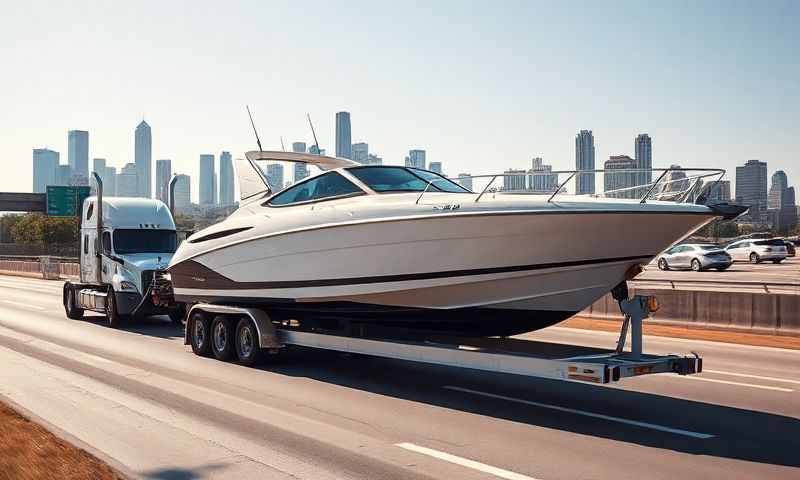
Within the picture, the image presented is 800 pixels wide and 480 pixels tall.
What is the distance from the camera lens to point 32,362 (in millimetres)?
12914

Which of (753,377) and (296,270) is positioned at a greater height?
(296,270)

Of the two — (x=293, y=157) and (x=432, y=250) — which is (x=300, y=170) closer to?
(x=293, y=157)

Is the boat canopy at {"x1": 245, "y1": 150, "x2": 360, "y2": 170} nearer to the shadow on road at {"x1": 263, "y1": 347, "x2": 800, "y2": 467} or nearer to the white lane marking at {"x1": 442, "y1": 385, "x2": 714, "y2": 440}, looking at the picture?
the shadow on road at {"x1": 263, "y1": 347, "x2": 800, "y2": 467}

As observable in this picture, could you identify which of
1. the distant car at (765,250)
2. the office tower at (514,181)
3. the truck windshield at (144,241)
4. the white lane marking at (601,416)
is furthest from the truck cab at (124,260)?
the distant car at (765,250)

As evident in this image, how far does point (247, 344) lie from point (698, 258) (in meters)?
33.1

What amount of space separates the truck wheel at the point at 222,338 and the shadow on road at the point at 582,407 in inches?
34.2

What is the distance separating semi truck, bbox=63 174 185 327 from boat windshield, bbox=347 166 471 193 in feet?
28.9

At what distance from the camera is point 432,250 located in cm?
972

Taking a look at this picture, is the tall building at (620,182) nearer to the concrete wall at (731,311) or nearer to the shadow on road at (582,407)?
the shadow on road at (582,407)

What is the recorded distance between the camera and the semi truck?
62.0ft

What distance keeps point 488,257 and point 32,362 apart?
8241 mm

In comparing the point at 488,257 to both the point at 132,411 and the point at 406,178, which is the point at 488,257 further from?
the point at 132,411

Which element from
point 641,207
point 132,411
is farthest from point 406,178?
point 132,411

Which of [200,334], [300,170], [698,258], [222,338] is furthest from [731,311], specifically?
[698,258]
